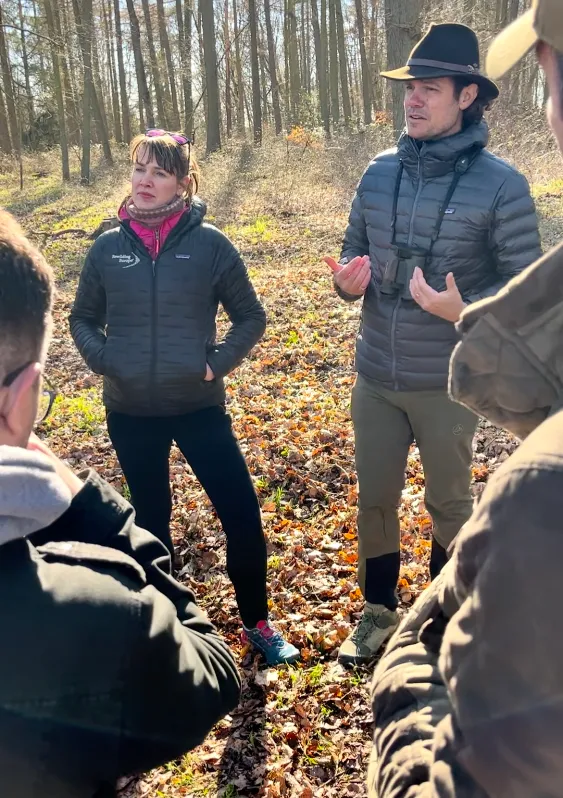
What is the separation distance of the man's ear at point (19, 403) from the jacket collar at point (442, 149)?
2202 mm

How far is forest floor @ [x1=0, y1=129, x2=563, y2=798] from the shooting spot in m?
2.92

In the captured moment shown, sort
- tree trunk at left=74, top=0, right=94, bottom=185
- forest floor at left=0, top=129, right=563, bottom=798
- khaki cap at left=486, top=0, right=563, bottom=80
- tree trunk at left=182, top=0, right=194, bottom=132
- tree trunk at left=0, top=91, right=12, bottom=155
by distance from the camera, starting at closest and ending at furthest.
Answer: khaki cap at left=486, top=0, right=563, bottom=80
forest floor at left=0, top=129, right=563, bottom=798
tree trunk at left=74, top=0, right=94, bottom=185
tree trunk at left=182, top=0, right=194, bottom=132
tree trunk at left=0, top=91, right=12, bottom=155

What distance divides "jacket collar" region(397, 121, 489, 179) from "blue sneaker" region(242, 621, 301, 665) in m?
2.41

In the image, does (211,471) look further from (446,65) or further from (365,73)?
(365,73)

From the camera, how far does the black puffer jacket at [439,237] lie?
280cm

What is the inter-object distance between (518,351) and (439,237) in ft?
6.66

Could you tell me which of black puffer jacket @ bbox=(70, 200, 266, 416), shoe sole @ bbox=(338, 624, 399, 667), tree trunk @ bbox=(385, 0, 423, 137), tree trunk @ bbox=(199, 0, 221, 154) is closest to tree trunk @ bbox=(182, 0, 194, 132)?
tree trunk @ bbox=(199, 0, 221, 154)

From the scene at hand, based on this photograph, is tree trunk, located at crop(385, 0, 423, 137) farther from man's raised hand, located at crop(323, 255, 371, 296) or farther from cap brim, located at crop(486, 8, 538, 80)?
cap brim, located at crop(486, 8, 538, 80)

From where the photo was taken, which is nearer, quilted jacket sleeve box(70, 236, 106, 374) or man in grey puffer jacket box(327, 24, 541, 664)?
man in grey puffer jacket box(327, 24, 541, 664)

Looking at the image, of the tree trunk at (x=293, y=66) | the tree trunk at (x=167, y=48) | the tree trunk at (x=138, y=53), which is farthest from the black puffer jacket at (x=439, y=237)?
the tree trunk at (x=167, y=48)

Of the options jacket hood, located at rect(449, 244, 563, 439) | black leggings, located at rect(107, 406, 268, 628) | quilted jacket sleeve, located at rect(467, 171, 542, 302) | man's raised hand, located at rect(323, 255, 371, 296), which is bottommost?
black leggings, located at rect(107, 406, 268, 628)

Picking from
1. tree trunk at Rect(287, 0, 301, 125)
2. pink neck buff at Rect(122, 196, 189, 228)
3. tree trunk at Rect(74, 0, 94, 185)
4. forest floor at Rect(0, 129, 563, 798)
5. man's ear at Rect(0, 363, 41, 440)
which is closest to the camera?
man's ear at Rect(0, 363, 41, 440)

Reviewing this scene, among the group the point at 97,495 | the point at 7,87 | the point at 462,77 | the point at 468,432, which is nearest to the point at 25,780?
the point at 97,495

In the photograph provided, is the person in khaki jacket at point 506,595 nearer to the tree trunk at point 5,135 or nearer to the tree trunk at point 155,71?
the tree trunk at point 155,71
